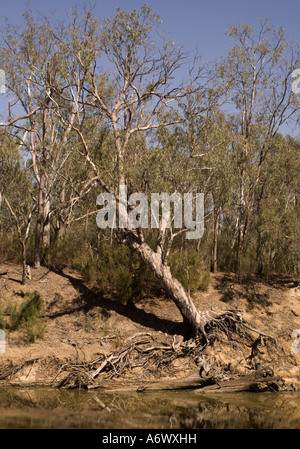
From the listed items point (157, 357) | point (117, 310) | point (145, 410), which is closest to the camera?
point (145, 410)

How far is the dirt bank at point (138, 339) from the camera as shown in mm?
10797

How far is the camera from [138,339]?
40.0 feet

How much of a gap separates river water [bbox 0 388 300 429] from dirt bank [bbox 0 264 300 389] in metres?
0.65

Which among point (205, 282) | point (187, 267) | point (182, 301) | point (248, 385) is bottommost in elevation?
point (248, 385)

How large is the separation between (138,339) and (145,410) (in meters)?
3.31

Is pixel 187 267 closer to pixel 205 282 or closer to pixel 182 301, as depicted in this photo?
pixel 205 282

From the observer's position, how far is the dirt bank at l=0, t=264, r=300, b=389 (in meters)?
10.8

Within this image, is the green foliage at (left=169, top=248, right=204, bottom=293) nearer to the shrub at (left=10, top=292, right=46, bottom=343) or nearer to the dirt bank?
the dirt bank

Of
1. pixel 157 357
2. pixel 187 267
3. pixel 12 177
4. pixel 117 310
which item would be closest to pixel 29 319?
pixel 117 310

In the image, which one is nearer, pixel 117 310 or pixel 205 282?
pixel 117 310

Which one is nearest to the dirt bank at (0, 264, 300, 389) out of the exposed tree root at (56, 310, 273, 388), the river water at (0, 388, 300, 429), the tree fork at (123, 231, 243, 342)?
the exposed tree root at (56, 310, 273, 388)

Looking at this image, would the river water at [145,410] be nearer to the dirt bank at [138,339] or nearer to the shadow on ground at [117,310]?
the dirt bank at [138,339]

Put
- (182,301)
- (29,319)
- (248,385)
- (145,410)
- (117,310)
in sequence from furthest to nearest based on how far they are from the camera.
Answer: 1. (117,310)
2. (182,301)
3. (29,319)
4. (248,385)
5. (145,410)
